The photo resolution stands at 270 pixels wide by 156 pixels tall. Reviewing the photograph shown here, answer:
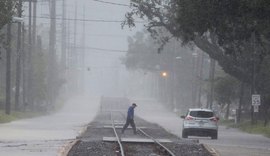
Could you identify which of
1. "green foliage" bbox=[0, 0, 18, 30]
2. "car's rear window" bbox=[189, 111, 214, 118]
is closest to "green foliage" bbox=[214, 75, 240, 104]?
"car's rear window" bbox=[189, 111, 214, 118]

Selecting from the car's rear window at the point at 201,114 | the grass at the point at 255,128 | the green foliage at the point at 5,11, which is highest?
the green foliage at the point at 5,11

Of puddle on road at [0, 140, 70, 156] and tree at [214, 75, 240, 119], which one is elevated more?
puddle on road at [0, 140, 70, 156]

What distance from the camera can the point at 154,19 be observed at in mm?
69500

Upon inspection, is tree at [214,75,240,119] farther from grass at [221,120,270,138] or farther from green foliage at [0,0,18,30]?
green foliage at [0,0,18,30]

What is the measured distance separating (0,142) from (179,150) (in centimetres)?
773

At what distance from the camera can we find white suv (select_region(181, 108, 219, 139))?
50.1 m

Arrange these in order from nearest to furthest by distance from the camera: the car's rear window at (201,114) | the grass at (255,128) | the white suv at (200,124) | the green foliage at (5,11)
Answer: the green foliage at (5,11) → the white suv at (200,124) → the car's rear window at (201,114) → the grass at (255,128)

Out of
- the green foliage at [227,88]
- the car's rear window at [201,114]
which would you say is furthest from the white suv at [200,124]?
the green foliage at [227,88]

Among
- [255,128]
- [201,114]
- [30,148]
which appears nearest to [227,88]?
[255,128]

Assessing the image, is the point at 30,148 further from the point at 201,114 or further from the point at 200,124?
the point at 201,114

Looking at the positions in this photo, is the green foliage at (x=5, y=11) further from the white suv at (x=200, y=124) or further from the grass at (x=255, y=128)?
the grass at (x=255, y=128)

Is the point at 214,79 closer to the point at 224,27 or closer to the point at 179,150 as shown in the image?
the point at 224,27

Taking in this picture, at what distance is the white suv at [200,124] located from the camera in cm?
5006

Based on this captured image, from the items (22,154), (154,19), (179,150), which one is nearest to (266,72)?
(154,19)
